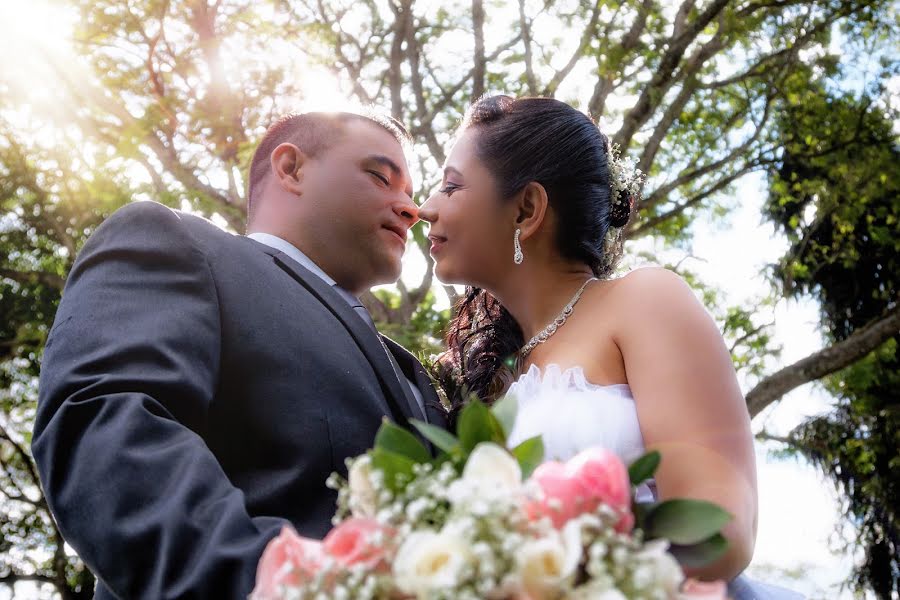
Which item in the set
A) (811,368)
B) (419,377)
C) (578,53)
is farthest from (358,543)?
(811,368)

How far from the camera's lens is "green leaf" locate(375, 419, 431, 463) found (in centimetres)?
139

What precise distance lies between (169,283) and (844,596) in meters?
15.8

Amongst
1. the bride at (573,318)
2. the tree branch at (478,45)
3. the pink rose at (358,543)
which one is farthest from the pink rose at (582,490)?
the tree branch at (478,45)

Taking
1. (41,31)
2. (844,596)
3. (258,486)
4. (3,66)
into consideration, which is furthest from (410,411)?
(844,596)

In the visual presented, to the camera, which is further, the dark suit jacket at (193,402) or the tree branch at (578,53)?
the tree branch at (578,53)

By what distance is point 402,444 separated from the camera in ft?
4.59

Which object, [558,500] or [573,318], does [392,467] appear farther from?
[573,318]

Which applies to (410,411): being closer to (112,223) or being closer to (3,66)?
(112,223)

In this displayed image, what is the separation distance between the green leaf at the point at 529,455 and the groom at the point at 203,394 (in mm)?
546

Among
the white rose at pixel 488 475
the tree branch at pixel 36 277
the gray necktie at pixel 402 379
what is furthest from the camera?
the tree branch at pixel 36 277

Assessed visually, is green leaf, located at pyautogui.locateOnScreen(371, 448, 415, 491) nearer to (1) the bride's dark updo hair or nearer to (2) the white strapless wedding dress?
(2) the white strapless wedding dress

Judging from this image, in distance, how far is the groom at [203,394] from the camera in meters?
1.66

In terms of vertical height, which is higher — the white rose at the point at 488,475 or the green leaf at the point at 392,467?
the white rose at the point at 488,475

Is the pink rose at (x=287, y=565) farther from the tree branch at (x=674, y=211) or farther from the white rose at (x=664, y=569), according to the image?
the tree branch at (x=674, y=211)
